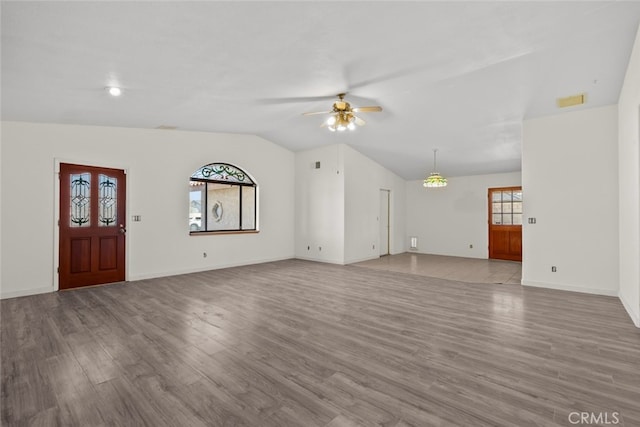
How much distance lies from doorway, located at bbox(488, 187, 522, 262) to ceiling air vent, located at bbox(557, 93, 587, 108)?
4092mm

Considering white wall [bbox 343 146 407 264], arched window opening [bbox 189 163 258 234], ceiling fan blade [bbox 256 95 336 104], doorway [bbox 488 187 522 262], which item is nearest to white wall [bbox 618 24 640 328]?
ceiling fan blade [bbox 256 95 336 104]

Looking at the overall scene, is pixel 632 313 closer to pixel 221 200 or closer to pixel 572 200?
pixel 572 200

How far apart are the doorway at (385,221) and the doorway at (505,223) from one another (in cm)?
283

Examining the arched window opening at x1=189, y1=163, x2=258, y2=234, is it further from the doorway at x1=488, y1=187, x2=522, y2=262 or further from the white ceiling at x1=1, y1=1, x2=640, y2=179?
the doorway at x1=488, y1=187, x2=522, y2=262

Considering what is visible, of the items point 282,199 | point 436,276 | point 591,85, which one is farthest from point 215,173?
point 591,85

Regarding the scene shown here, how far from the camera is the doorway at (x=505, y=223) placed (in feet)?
27.1

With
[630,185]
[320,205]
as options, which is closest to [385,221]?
[320,205]

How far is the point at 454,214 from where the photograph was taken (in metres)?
9.34

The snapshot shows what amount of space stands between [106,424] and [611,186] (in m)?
6.57

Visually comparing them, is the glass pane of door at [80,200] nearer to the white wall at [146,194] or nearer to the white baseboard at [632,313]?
the white wall at [146,194]

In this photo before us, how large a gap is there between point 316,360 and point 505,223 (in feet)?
25.9

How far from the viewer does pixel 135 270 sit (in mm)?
5789

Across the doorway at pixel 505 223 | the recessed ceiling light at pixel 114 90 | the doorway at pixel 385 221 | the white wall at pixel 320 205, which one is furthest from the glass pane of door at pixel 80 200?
the doorway at pixel 505 223

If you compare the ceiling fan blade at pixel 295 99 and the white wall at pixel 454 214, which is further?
the white wall at pixel 454 214
